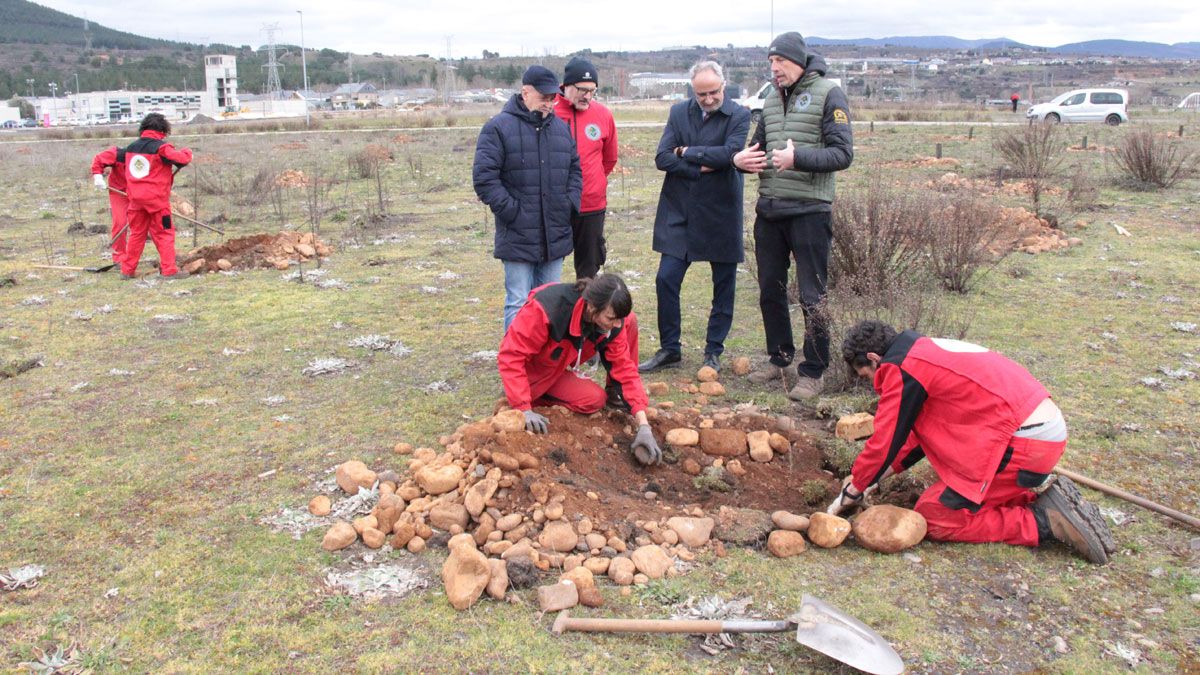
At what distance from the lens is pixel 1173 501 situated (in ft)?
11.6

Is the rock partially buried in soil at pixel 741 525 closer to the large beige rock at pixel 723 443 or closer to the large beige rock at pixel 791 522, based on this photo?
the large beige rock at pixel 791 522

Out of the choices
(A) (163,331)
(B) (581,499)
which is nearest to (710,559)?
(B) (581,499)

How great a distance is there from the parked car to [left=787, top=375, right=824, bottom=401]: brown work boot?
944 inches

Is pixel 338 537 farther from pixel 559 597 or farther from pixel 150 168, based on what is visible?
pixel 150 168

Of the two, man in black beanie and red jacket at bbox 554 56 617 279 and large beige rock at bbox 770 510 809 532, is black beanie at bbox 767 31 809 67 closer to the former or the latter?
man in black beanie and red jacket at bbox 554 56 617 279

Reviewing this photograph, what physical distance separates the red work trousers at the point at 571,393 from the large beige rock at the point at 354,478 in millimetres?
886

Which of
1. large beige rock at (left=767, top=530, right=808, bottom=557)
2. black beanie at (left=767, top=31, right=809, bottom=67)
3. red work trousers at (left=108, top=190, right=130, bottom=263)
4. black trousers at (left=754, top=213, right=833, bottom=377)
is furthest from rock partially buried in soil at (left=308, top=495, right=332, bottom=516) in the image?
red work trousers at (left=108, top=190, right=130, bottom=263)

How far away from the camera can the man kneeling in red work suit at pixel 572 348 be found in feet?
11.9

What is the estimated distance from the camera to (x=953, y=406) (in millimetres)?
3111

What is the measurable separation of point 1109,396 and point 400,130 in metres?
26.1

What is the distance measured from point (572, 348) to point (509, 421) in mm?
513

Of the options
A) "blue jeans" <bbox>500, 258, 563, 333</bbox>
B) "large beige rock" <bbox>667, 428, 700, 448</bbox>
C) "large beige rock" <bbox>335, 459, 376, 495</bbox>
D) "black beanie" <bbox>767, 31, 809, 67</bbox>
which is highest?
"black beanie" <bbox>767, 31, 809, 67</bbox>

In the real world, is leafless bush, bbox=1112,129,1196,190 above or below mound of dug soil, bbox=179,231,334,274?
above

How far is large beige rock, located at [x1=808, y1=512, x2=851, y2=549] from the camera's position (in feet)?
10.3
